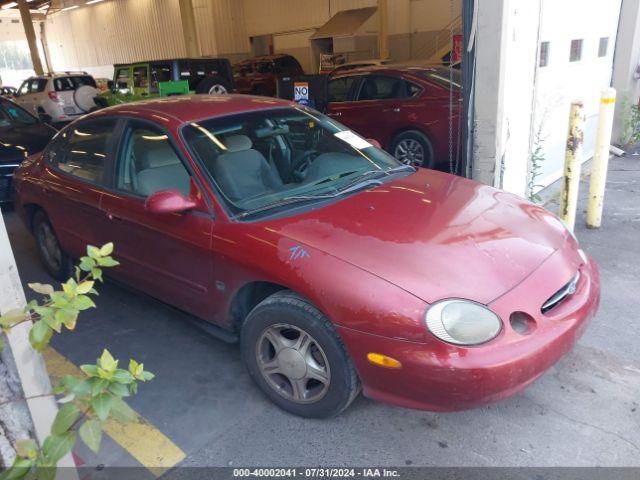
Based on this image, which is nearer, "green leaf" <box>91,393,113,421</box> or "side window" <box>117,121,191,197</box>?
"green leaf" <box>91,393,113,421</box>

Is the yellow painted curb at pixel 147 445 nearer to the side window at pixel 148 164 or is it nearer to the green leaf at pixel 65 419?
the green leaf at pixel 65 419

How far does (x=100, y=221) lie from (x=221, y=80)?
33.7 feet

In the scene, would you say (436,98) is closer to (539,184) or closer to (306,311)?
(539,184)

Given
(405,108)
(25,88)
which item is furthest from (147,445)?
(25,88)

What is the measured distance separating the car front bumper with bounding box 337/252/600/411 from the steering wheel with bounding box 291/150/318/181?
4.35 ft

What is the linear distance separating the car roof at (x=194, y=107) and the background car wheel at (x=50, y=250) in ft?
3.99

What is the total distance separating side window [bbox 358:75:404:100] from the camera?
25.7 feet

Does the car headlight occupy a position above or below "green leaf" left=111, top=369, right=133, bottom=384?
below

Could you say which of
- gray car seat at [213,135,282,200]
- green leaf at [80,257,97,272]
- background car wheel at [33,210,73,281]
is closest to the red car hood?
gray car seat at [213,135,282,200]

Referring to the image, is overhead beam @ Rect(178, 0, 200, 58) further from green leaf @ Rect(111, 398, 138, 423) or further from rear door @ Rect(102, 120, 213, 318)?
green leaf @ Rect(111, 398, 138, 423)

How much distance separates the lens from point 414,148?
25.6ft

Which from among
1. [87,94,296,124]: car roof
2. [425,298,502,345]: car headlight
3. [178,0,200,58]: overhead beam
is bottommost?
[425,298,502,345]: car headlight

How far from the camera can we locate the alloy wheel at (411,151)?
25.4 ft

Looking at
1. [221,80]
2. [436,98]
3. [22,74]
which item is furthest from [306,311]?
[22,74]
